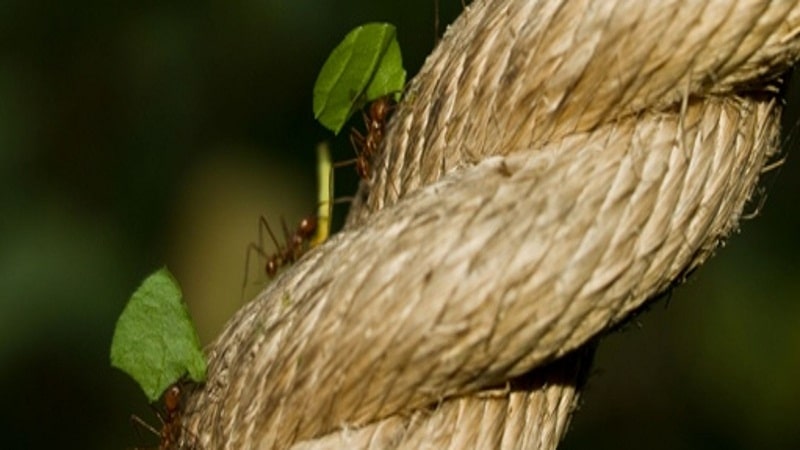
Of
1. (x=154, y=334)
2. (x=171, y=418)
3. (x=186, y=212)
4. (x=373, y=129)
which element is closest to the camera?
(x=154, y=334)

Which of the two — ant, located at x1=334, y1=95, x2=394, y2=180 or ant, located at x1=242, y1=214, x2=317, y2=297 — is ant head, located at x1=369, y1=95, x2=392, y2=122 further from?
ant, located at x1=242, y1=214, x2=317, y2=297

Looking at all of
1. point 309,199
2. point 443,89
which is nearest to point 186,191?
point 309,199

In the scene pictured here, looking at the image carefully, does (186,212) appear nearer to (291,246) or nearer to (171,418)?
(291,246)

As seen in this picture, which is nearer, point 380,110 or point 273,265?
point 380,110

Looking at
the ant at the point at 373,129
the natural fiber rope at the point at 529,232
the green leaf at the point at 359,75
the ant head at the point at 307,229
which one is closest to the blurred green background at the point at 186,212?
the ant head at the point at 307,229

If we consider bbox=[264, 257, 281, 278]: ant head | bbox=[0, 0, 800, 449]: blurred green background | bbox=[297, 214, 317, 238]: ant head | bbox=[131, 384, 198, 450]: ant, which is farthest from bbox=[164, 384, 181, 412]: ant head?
bbox=[0, 0, 800, 449]: blurred green background

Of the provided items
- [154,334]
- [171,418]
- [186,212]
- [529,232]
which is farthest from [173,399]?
[186,212]

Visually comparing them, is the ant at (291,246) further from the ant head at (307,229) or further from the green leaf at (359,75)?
the green leaf at (359,75)
